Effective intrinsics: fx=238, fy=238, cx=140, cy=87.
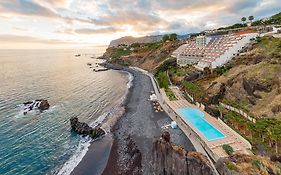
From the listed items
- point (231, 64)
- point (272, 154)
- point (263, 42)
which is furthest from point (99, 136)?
point (263, 42)

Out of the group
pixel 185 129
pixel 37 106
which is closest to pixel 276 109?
pixel 185 129

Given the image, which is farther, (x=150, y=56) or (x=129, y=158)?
(x=150, y=56)

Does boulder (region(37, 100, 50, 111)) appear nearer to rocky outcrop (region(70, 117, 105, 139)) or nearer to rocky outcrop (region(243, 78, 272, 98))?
rocky outcrop (region(70, 117, 105, 139))

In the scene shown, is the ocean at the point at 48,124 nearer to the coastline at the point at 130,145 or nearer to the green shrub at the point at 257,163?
the coastline at the point at 130,145

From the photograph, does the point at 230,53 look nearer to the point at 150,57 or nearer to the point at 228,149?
the point at 228,149

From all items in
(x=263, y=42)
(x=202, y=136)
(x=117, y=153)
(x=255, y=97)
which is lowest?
(x=117, y=153)

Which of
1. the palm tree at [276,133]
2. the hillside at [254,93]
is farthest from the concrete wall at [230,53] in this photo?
the palm tree at [276,133]

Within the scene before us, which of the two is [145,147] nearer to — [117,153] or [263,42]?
[117,153]
